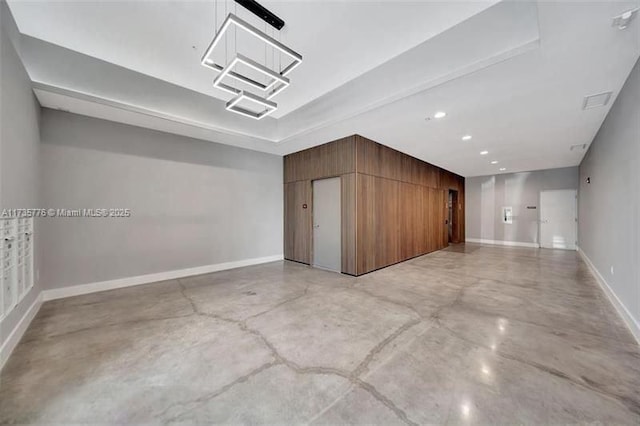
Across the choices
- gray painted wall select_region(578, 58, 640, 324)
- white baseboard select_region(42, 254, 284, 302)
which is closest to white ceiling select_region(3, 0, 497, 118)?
gray painted wall select_region(578, 58, 640, 324)

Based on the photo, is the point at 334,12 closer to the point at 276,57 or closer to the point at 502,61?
the point at 276,57

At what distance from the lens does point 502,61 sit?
2.54 m

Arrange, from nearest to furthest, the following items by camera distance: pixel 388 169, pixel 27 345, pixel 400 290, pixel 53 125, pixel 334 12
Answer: pixel 27 345 → pixel 334 12 → pixel 53 125 → pixel 400 290 → pixel 388 169

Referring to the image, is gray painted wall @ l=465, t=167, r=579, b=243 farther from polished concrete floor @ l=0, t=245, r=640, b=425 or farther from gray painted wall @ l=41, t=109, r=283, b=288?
gray painted wall @ l=41, t=109, r=283, b=288

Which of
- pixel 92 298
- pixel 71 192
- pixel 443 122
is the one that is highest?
pixel 443 122

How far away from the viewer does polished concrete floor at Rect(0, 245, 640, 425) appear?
1643 mm

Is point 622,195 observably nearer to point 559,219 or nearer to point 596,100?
point 596,100

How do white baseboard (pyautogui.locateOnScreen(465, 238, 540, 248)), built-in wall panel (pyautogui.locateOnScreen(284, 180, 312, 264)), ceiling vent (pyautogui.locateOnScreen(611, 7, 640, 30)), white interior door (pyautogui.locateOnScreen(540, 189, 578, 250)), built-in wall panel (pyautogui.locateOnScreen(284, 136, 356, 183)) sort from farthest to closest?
white baseboard (pyautogui.locateOnScreen(465, 238, 540, 248)) < white interior door (pyautogui.locateOnScreen(540, 189, 578, 250)) < built-in wall panel (pyautogui.locateOnScreen(284, 180, 312, 264)) < built-in wall panel (pyautogui.locateOnScreen(284, 136, 356, 183)) < ceiling vent (pyautogui.locateOnScreen(611, 7, 640, 30))

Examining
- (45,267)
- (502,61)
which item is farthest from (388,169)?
(45,267)

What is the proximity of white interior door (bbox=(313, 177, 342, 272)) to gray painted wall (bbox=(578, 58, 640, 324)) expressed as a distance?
4.16m

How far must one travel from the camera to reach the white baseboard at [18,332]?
2191 mm

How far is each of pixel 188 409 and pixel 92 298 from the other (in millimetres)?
3483

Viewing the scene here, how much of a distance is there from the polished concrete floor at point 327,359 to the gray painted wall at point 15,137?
0.87 metres

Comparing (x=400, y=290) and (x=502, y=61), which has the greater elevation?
(x=502, y=61)
